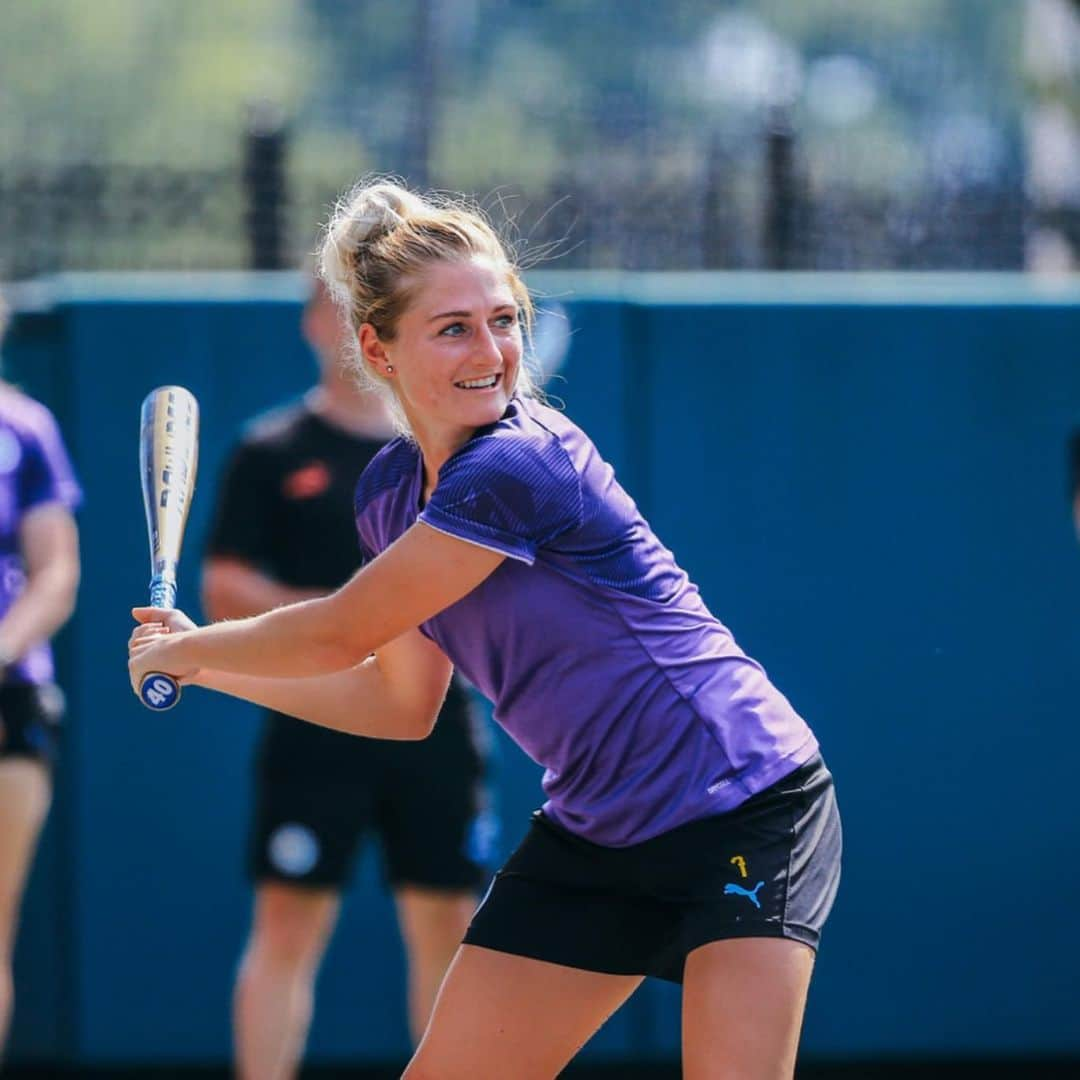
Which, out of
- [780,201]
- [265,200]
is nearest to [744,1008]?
[265,200]

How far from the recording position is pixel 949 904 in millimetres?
5484

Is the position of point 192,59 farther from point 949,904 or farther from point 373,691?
point 373,691

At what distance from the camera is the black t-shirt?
15.8 feet

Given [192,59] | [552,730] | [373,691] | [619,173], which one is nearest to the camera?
[552,730]

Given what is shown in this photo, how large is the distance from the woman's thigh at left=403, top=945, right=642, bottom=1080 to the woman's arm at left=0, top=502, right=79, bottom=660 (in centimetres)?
190

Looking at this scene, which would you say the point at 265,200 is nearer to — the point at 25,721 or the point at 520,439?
the point at 25,721

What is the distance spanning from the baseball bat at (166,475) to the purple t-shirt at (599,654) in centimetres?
44

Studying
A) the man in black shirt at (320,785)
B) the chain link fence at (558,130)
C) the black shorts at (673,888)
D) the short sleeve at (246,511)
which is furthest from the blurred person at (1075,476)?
the black shorts at (673,888)

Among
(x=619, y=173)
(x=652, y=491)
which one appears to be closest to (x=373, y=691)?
(x=652, y=491)

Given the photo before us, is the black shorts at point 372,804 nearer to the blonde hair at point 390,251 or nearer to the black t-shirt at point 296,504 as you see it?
the black t-shirt at point 296,504

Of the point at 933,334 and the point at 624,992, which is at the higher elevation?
the point at 933,334

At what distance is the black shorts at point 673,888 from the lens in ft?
9.71

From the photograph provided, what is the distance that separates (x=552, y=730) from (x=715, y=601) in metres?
2.37

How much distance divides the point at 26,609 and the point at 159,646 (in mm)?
1855
